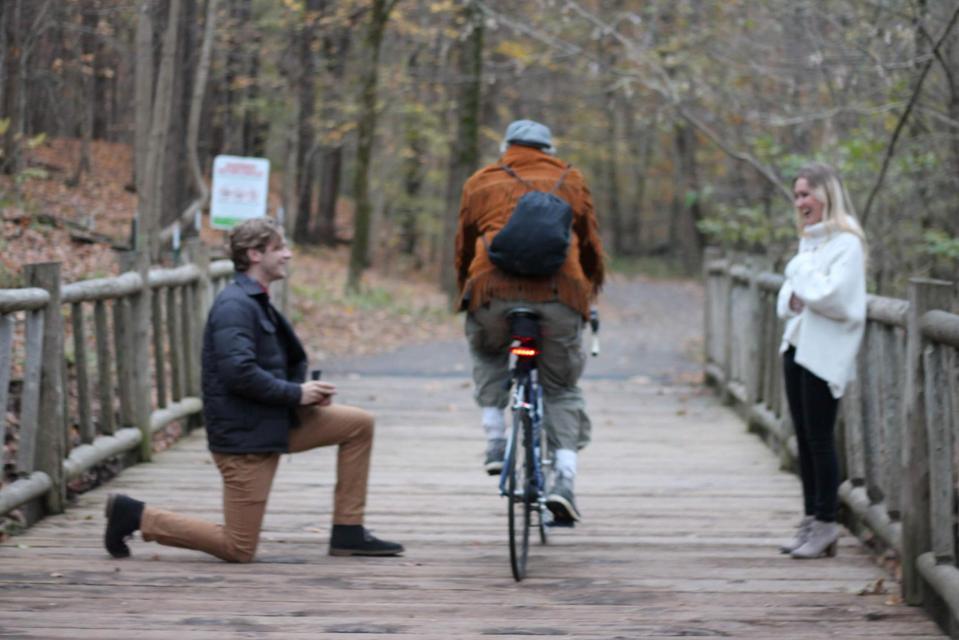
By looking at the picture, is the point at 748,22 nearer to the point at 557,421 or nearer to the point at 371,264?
the point at 557,421

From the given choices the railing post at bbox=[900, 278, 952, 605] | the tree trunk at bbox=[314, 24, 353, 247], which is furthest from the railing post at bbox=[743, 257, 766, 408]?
the tree trunk at bbox=[314, 24, 353, 247]

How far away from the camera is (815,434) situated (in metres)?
6.47

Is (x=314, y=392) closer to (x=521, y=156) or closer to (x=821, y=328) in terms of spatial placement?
(x=521, y=156)

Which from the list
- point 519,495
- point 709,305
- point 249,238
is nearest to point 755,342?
point 709,305

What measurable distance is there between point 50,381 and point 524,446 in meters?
2.36

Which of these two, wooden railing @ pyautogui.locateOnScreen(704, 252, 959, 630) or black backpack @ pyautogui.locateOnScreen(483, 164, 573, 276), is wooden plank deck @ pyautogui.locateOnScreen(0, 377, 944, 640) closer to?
wooden railing @ pyautogui.locateOnScreen(704, 252, 959, 630)

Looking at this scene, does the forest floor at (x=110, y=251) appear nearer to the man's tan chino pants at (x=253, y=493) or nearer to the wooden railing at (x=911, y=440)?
the man's tan chino pants at (x=253, y=493)

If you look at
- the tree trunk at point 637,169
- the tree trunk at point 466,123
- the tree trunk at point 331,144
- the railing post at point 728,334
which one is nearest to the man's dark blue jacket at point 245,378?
the railing post at point 728,334

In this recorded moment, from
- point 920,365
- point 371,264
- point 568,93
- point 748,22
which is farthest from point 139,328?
point 568,93

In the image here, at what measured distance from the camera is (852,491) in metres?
7.08

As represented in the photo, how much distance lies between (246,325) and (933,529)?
2880mm

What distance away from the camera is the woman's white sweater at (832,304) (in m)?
6.23

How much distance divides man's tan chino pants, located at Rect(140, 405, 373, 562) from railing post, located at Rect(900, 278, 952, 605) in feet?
7.55

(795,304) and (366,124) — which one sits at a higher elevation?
(366,124)
